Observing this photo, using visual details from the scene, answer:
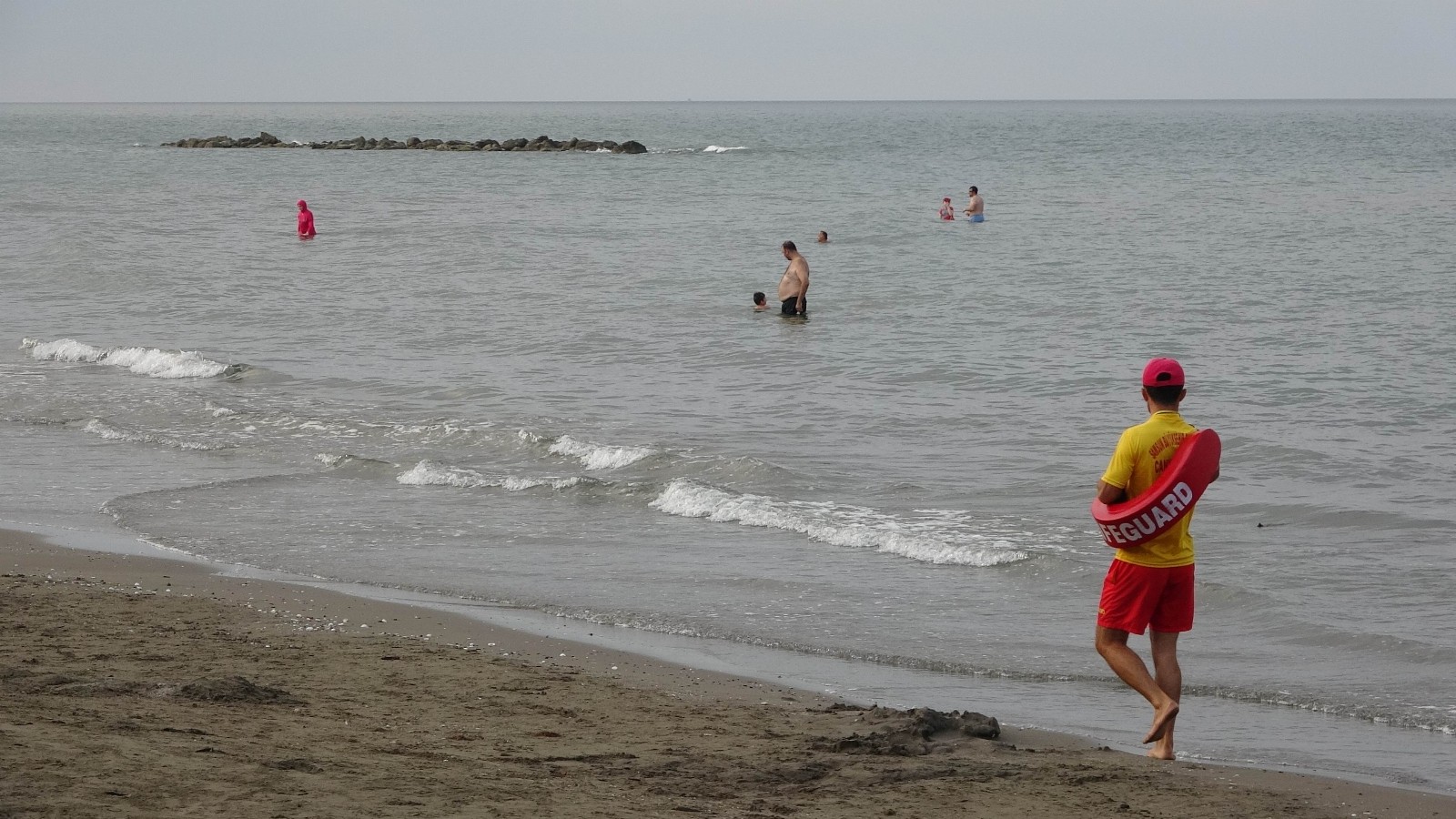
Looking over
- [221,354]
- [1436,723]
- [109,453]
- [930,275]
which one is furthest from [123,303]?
[1436,723]

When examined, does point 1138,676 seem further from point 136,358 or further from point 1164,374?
point 136,358

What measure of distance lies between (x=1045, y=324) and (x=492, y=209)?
2482 centimetres

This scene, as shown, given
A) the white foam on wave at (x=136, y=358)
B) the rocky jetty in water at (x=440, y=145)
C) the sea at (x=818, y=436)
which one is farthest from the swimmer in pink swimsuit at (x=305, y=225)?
the rocky jetty in water at (x=440, y=145)

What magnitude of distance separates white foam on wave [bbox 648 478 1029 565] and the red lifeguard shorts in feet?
10.7

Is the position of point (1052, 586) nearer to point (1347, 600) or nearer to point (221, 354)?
point (1347, 600)

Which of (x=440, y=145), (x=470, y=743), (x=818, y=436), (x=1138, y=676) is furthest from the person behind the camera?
(x=440, y=145)

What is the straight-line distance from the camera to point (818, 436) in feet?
43.8

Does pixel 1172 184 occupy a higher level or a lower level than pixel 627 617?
higher

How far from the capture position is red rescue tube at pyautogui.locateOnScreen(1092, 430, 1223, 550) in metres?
5.44

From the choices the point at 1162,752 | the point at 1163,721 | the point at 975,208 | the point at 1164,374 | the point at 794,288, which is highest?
the point at 975,208

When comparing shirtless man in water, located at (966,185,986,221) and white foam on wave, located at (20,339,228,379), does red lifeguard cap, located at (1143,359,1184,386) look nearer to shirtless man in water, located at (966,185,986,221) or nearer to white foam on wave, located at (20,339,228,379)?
white foam on wave, located at (20,339,228,379)

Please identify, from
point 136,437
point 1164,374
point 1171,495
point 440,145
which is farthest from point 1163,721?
point 440,145

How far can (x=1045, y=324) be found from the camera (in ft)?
67.2

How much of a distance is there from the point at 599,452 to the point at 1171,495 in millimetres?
7371
